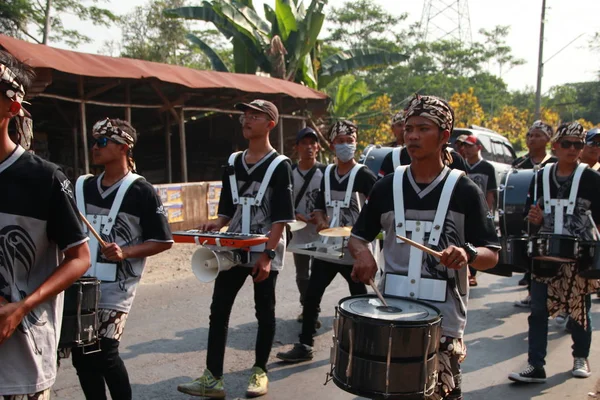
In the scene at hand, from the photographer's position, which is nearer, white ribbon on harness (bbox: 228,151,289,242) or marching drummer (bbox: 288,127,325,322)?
white ribbon on harness (bbox: 228,151,289,242)

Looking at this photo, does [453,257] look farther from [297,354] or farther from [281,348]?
[281,348]

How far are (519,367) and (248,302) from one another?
3.17 metres

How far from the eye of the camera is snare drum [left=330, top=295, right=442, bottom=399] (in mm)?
2596

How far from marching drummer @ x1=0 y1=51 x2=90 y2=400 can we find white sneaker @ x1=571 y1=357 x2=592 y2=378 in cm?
422

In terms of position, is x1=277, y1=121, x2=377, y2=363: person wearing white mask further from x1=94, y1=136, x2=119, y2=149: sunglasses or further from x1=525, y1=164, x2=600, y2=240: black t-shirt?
x1=94, y1=136, x2=119, y2=149: sunglasses

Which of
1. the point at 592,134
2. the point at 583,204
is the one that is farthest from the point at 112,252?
the point at 592,134

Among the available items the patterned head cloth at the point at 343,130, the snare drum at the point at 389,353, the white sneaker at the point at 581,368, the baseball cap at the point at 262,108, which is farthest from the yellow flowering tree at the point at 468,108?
the snare drum at the point at 389,353

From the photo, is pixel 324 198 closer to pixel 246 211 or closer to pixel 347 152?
pixel 347 152

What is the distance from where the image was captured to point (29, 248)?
222 cm

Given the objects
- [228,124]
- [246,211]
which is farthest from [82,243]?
[228,124]

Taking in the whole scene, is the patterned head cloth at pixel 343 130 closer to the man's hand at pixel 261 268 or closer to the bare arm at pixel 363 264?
the man's hand at pixel 261 268

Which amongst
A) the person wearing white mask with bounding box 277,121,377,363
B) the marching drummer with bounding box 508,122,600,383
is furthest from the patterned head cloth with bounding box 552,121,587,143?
the person wearing white mask with bounding box 277,121,377,363

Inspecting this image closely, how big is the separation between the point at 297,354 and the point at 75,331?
2578 millimetres

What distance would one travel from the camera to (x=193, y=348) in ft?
17.9
